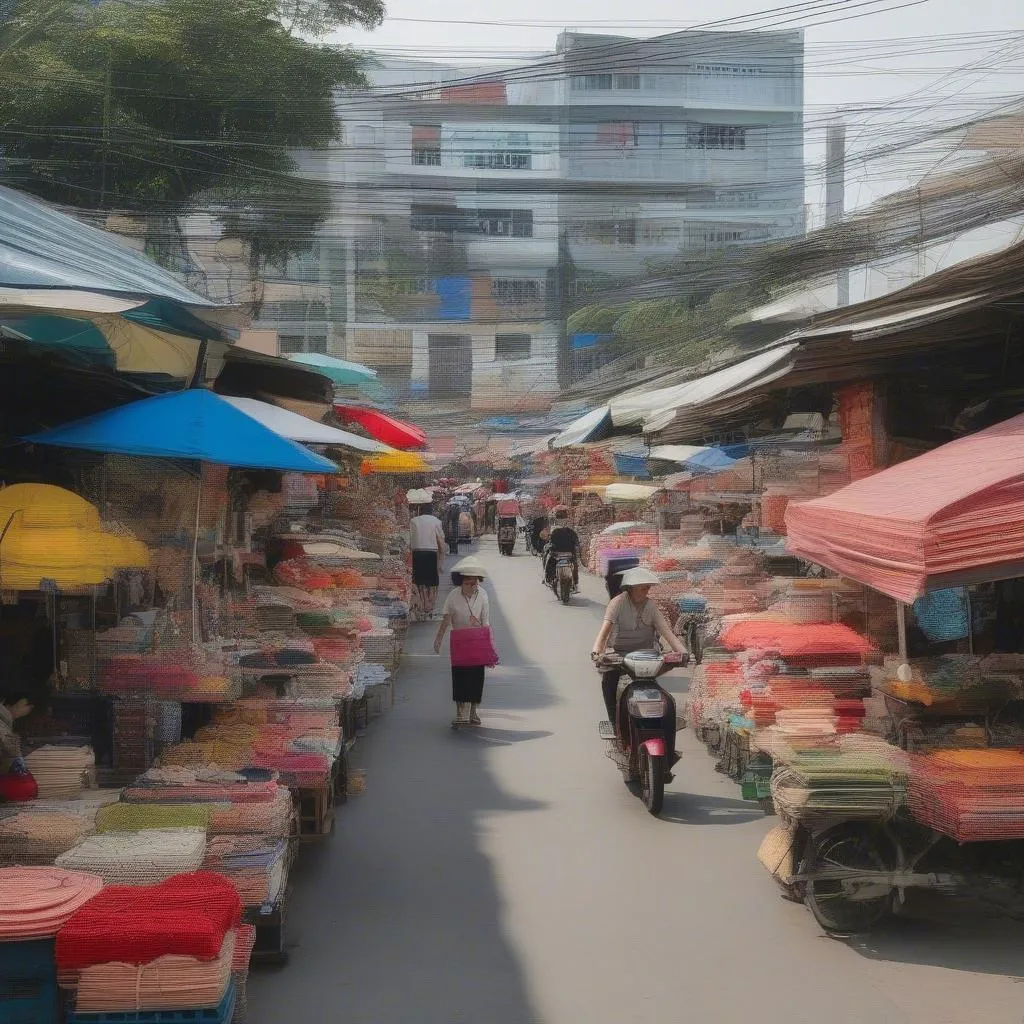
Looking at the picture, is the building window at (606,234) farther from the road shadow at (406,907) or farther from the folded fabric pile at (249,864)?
the folded fabric pile at (249,864)

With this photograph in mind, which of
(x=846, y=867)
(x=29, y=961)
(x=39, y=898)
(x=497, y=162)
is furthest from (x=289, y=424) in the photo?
(x=497, y=162)

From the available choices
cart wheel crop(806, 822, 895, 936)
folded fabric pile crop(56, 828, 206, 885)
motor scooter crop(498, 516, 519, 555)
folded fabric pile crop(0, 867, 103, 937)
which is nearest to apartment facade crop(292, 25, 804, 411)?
motor scooter crop(498, 516, 519, 555)

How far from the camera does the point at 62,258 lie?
29.2 feet

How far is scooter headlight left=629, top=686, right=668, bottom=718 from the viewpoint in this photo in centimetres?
834

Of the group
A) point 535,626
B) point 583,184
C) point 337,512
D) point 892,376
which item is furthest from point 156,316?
point 583,184

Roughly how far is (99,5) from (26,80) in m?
2.83

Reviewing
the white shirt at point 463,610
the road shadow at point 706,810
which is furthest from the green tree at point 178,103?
the road shadow at point 706,810

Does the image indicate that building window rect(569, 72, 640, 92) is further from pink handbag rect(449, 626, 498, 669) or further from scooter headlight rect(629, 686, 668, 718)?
scooter headlight rect(629, 686, 668, 718)

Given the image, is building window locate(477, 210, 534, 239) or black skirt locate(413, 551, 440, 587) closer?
black skirt locate(413, 551, 440, 587)

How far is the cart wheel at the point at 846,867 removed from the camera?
584 centimetres

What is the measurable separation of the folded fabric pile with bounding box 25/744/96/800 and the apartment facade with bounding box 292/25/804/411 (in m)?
14.6

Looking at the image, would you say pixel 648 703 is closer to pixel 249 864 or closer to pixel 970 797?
pixel 970 797

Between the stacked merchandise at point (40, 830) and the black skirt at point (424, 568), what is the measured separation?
14405 millimetres

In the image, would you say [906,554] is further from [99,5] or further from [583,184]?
[99,5]
